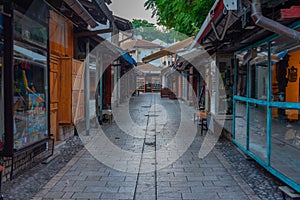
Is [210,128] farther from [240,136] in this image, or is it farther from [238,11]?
[238,11]

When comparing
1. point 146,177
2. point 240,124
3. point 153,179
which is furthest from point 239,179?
point 240,124

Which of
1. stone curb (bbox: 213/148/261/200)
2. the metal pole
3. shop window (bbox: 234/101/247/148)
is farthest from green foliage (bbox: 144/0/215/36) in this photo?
stone curb (bbox: 213/148/261/200)

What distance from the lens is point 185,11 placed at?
30.3 ft

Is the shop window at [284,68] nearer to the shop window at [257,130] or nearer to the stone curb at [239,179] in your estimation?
the shop window at [257,130]

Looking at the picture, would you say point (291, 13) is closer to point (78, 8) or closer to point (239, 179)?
point (239, 179)

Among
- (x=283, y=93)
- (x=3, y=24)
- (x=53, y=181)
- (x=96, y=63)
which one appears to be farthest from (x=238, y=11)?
(x=96, y=63)

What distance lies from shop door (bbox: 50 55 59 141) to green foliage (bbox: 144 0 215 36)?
4002 millimetres

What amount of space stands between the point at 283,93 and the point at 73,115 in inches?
186

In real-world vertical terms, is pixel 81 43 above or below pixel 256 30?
above

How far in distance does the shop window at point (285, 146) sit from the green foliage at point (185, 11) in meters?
3.89

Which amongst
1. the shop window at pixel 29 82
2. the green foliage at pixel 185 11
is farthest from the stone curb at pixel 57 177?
the green foliage at pixel 185 11

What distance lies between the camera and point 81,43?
8922mm

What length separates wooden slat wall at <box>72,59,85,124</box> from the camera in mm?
7340

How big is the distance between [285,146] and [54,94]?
5011mm
